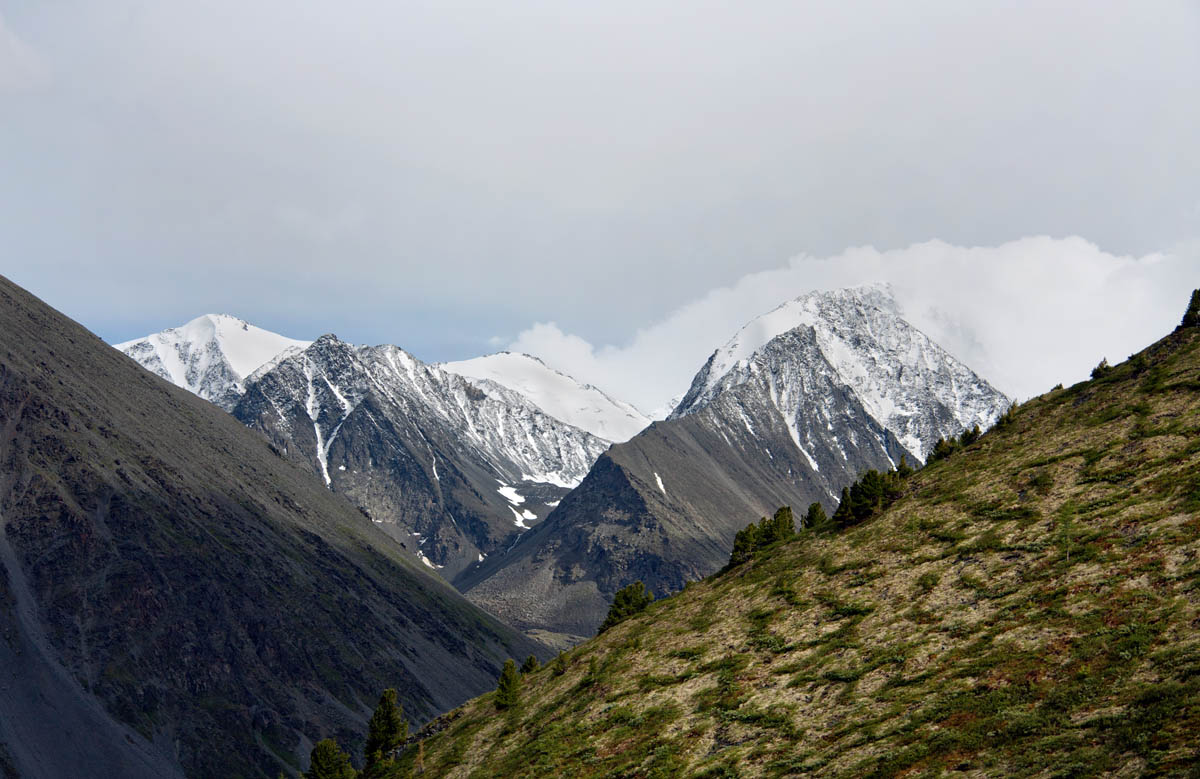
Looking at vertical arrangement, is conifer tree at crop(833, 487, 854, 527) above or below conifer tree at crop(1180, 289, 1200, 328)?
below

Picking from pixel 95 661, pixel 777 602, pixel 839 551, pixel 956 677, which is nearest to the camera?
pixel 956 677

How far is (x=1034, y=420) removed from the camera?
60.7 m

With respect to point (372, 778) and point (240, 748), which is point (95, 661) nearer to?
point (240, 748)

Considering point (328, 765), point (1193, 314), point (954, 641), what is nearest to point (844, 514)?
point (954, 641)

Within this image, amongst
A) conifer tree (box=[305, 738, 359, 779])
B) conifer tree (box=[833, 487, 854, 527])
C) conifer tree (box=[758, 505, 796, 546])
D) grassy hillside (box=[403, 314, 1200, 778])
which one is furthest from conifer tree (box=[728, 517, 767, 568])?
conifer tree (box=[305, 738, 359, 779])

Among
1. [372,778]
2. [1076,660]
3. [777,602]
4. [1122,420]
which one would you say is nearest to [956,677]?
[1076,660]

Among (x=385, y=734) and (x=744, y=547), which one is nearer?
(x=385, y=734)

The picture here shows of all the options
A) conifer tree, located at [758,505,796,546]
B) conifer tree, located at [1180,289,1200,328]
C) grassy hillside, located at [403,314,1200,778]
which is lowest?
grassy hillside, located at [403,314,1200,778]

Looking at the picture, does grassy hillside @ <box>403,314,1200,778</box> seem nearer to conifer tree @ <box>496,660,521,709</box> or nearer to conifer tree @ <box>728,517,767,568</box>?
conifer tree @ <box>496,660,521,709</box>

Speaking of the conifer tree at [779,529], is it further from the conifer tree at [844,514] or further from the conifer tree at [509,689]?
the conifer tree at [509,689]

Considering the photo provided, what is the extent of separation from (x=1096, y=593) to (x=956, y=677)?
716cm

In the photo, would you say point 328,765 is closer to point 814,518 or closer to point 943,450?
point 814,518

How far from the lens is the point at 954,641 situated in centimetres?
3641

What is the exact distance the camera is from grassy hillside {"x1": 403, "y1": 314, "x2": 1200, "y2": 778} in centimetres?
2758
